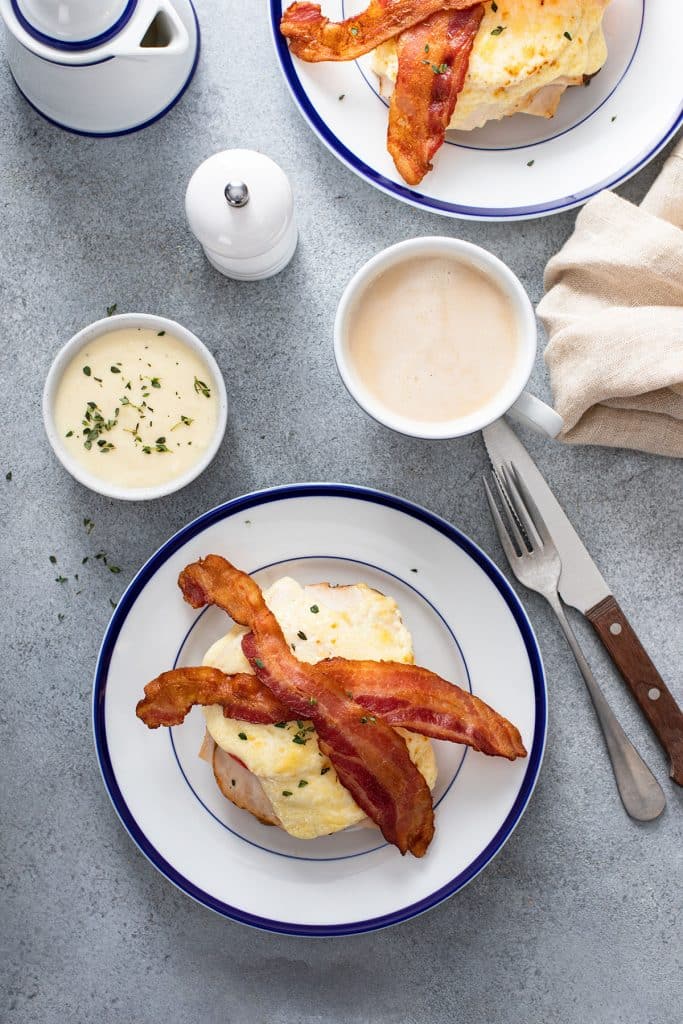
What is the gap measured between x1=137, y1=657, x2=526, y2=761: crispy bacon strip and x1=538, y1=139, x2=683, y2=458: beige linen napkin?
53 cm

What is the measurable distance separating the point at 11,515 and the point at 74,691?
0.37 m

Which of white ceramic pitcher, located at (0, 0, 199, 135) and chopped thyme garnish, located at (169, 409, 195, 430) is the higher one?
white ceramic pitcher, located at (0, 0, 199, 135)

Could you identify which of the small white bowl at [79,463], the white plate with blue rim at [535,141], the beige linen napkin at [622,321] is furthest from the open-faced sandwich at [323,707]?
the white plate with blue rim at [535,141]

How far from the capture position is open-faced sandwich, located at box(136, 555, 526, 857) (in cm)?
140

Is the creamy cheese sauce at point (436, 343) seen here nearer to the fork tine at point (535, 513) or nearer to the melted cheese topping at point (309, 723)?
the fork tine at point (535, 513)

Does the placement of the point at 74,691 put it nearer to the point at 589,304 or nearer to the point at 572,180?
the point at 589,304

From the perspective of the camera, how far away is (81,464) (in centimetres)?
152

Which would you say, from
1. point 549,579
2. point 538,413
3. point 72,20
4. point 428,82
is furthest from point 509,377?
point 72,20

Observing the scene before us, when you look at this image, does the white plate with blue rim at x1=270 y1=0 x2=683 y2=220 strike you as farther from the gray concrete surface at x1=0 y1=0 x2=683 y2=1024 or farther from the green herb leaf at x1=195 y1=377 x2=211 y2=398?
the green herb leaf at x1=195 y1=377 x2=211 y2=398

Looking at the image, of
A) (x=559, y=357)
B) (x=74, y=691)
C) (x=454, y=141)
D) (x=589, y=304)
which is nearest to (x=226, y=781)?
(x=74, y=691)

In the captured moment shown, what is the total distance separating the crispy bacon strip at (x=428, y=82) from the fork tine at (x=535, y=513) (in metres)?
0.59

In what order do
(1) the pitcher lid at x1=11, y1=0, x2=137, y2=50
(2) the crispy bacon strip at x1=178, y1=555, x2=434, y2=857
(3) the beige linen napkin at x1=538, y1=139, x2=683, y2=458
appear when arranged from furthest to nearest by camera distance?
(3) the beige linen napkin at x1=538, y1=139, x2=683, y2=458 → (2) the crispy bacon strip at x1=178, y1=555, x2=434, y2=857 → (1) the pitcher lid at x1=11, y1=0, x2=137, y2=50

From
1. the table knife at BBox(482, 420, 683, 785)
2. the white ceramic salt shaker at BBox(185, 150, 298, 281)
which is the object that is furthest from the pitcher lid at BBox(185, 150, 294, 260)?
the table knife at BBox(482, 420, 683, 785)

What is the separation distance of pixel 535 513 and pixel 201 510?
2.08 ft
